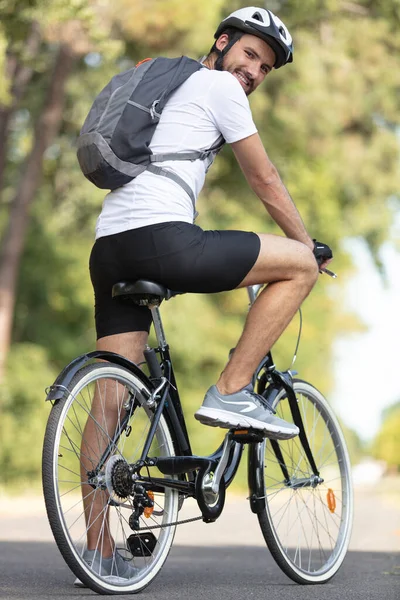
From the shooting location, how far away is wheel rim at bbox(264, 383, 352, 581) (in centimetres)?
517

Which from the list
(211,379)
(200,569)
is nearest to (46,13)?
(200,569)

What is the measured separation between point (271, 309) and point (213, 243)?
1.24 feet

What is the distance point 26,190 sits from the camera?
18422 millimetres

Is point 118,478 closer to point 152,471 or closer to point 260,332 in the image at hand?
point 152,471

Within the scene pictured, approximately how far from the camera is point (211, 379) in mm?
23094

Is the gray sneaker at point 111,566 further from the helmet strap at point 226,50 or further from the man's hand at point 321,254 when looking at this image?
the helmet strap at point 226,50

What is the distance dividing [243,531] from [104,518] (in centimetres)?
544

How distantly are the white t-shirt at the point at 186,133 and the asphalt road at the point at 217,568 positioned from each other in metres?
1.39

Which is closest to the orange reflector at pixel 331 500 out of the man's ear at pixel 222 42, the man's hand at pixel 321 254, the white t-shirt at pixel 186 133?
the man's hand at pixel 321 254

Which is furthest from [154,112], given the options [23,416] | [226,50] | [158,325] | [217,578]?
[23,416]

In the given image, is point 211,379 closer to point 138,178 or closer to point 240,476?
point 240,476

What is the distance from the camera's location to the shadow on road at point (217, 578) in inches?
182

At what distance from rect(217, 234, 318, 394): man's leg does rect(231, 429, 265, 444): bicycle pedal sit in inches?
7.6

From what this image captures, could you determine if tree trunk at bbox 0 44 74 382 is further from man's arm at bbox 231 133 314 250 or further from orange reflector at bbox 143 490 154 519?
orange reflector at bbox 143 490 154 519
